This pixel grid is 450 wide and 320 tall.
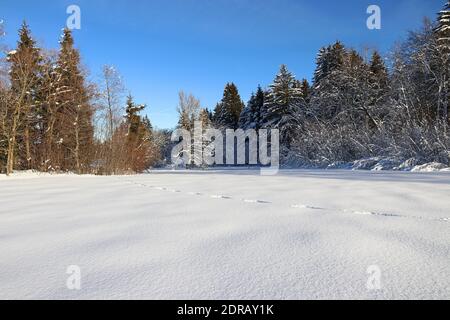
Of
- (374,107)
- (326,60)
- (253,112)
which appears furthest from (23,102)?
(253,112)

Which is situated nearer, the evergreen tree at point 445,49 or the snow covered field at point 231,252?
the snow covered field at point 231,252

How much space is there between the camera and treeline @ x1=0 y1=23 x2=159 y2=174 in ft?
50.8

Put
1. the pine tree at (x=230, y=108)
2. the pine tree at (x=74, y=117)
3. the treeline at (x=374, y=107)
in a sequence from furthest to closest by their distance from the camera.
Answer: the pine tree at (x=230, y=108)
the pine tree at (x=74, y=117)
the treeline at (x=374, y=107)

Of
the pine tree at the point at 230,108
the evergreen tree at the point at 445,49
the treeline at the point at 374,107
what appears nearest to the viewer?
the treeline at the point at 374,107

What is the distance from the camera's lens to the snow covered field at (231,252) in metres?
1.37

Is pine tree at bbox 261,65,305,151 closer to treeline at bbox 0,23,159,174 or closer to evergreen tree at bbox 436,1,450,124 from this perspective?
evergreen tree at bbox 436,1,450,124

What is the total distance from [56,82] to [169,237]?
57.9 feet

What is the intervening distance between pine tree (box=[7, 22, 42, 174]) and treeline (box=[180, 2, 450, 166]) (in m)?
13.1

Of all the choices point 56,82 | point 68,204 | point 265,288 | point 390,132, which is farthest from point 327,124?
point 265,288

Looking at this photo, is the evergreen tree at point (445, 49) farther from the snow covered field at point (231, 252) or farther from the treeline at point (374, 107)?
the snow covered field at point (231, 252)

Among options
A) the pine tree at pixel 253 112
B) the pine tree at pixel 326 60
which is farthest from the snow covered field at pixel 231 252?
the pine tree at pixel 253 112

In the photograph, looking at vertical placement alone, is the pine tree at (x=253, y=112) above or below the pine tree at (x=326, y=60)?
below

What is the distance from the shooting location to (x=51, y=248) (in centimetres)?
200

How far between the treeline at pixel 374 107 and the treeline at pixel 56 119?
1153cm
